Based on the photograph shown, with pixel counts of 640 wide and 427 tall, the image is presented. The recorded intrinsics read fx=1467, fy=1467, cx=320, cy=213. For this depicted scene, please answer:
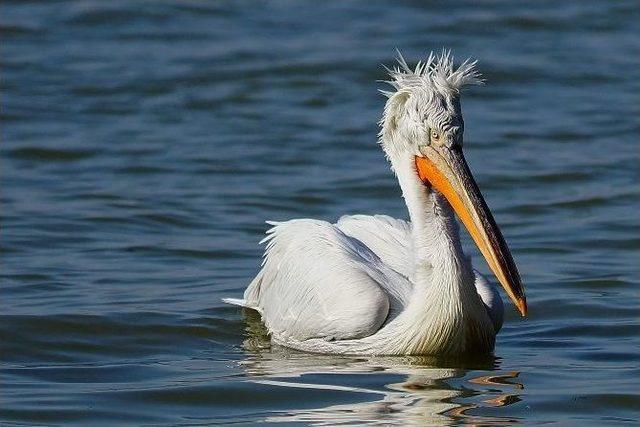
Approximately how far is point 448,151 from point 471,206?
0.23m

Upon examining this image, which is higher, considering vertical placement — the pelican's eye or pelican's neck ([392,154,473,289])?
the pelican's eye

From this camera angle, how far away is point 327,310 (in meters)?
5.90

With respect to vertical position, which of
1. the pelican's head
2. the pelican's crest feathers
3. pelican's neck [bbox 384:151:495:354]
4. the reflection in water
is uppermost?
the pelican's crest feathers

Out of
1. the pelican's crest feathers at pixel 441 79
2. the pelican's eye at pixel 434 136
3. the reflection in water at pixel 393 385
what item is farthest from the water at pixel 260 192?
the pelican's crest feathers at pixel 441 79

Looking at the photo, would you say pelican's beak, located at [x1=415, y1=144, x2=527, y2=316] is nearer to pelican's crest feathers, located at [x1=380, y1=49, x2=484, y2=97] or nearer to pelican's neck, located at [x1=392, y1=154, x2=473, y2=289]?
pelican's neck, located at [x1=392, y1=154, x2=473, y2=289]

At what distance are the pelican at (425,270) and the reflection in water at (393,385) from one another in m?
0.08

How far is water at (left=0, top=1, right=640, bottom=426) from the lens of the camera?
17.6 ft

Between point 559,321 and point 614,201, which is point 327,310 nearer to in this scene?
point 559,321

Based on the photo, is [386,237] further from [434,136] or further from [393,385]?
[393,385]

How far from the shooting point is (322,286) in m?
6.00

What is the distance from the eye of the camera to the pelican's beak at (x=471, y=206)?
5.53m

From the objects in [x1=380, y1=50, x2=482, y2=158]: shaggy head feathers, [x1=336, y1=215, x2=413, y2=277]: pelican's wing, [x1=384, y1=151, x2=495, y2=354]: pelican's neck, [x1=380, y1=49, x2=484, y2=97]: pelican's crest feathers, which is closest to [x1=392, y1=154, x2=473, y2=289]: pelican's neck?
[x1=384, y1=151, x2=495, y2=354]: pelican's neck

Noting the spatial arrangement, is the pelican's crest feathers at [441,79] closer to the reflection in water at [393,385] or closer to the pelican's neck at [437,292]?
the pelican's neck at [437,292]

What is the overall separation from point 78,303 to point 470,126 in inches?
196
